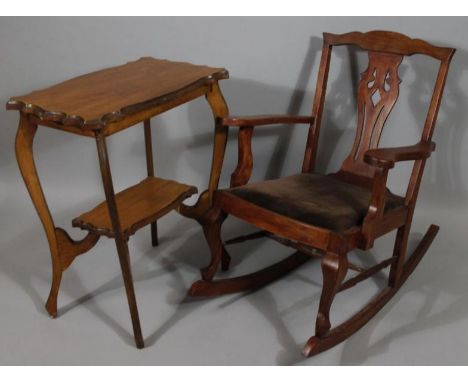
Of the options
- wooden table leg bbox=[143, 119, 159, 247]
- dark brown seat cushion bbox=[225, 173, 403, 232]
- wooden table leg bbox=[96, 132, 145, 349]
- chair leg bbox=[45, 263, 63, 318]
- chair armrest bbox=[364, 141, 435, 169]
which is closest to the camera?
wooden table leg bbox=[96, 132, 145, 349]

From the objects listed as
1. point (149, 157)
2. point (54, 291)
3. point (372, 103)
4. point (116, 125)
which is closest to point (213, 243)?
point (149, 157)

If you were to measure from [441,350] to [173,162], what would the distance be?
5.74 ft

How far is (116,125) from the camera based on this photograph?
2.03 m

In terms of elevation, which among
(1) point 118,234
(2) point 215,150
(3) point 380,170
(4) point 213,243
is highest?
(3) point 380,170

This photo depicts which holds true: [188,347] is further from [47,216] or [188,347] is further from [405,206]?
[405,206]

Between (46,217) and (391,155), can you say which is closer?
(391,155)

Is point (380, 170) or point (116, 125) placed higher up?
point (116, 125)

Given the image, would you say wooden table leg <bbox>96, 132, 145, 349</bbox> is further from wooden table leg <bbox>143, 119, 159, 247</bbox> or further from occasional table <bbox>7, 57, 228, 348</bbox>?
wooden table leg <bbox>143, 119, 159, 247</bbox>

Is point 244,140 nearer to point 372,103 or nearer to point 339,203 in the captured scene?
point 339,203

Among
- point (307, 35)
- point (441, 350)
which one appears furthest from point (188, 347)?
point (307, 35)

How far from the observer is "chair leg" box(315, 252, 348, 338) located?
84.7 inches

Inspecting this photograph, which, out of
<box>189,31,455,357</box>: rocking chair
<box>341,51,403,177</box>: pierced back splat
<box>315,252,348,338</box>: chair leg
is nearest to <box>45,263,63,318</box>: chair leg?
<box>189,31,455,357</box>: rocking chair

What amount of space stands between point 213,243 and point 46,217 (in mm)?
685

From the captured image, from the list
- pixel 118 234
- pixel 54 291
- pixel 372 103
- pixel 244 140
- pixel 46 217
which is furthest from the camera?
pixel 372 103
